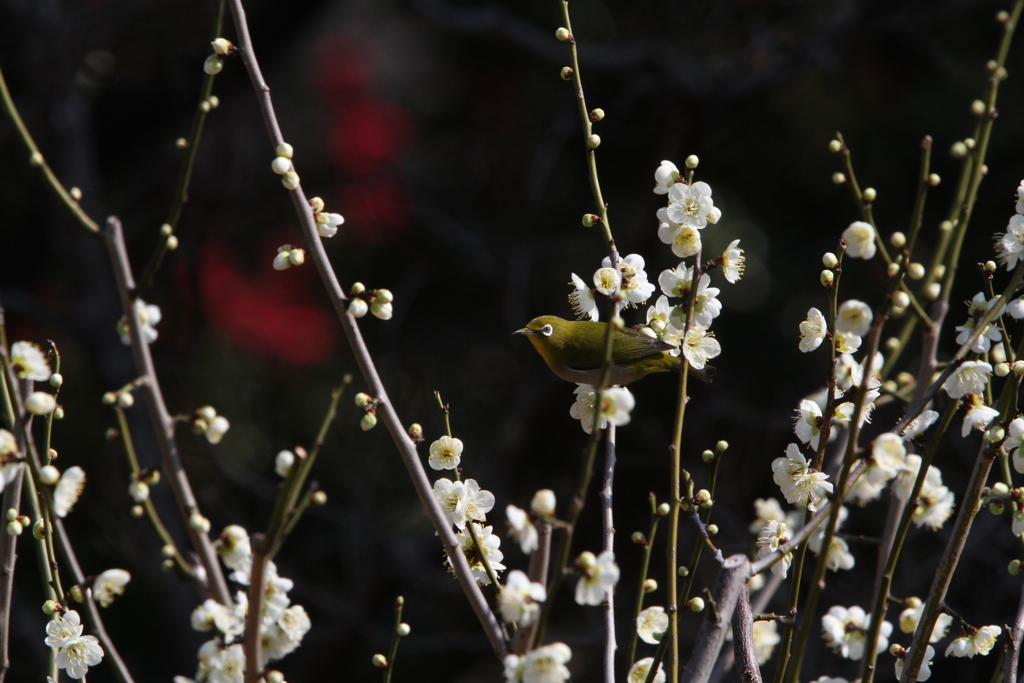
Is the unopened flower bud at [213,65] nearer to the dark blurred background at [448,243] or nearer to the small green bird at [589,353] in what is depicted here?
the small green bird at [589,353]

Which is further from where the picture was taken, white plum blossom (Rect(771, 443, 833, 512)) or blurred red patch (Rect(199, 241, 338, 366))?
blurred red patch (Rect(199, 241, 338, 366))

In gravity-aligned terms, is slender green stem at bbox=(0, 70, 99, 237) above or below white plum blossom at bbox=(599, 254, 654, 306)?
above

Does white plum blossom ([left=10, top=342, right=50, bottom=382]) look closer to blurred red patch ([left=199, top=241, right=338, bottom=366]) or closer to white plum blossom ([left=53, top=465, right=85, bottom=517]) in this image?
white plum blossom ([left=53, top=465, right=85, bottom=517])

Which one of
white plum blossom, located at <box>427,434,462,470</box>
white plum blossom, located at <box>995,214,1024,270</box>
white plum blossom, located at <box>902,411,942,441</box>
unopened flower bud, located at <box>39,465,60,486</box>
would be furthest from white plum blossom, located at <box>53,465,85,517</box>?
white plum blossom, located at <box>995,214,1024,270</box>

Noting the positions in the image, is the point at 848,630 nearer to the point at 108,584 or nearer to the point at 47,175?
the point at 108,584

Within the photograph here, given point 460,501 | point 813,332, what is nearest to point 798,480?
point 813,332

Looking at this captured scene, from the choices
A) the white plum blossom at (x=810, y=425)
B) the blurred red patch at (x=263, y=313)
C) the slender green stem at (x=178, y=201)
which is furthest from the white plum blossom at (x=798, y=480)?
the blurred red patch at (x=263, y=313)
